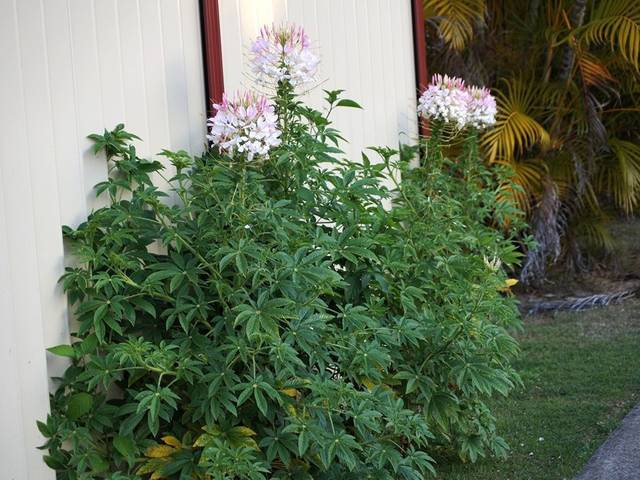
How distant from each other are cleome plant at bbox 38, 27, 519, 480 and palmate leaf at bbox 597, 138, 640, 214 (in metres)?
4.35

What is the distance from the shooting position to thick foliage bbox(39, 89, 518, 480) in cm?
342

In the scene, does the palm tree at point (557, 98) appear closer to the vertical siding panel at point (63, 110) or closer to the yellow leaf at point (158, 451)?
the vertical siding panel at point (63, 110)

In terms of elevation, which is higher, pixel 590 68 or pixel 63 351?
pixel 590 68

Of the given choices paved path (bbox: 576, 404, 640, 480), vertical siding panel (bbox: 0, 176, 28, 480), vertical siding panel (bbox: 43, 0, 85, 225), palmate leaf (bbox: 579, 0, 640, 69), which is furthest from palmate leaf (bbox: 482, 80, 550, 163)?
vertical siding panel (bbox: 0, 176, 28, 480)

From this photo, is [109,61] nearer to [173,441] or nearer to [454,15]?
[173,441]

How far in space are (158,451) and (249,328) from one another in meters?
0.65

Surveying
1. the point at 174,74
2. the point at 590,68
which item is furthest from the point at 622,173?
the point at 174,74

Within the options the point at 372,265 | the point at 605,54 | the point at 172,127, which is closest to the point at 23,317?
the point at 172,127

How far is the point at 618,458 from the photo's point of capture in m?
4.23

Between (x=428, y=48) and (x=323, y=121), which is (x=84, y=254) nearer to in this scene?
(x=323, y=121)

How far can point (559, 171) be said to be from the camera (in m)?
8.32

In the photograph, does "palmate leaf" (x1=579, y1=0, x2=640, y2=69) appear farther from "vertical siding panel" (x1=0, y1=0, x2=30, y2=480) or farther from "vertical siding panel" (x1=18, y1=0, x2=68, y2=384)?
"vertical siding panel" (x1=0, y1=0, x2=30, y2=480)

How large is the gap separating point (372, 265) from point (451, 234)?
0.63 metres

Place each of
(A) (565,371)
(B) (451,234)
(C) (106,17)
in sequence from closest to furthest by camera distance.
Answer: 1. (C) (106,17)
2. (B) (451,234)
3. (A) (565,371)
